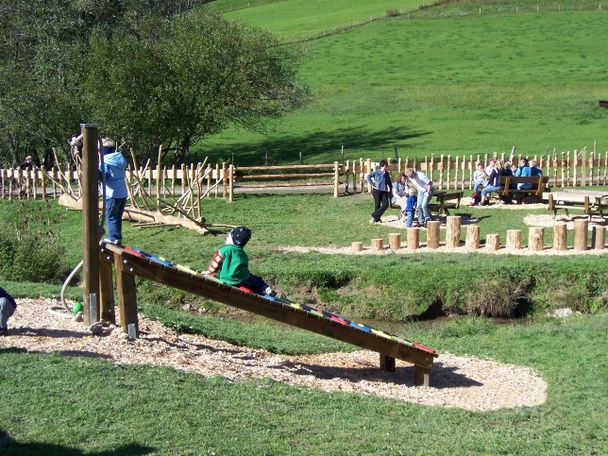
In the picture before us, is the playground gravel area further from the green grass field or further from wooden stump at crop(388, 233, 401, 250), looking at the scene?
wooden stump at crop(388, 233, 401, 250)

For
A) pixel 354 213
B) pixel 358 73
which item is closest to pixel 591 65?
pixel 358 73

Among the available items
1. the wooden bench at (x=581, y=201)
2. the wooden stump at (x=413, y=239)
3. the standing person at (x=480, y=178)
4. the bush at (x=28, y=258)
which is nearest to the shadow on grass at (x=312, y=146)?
the standing person at (x=480, y=178)

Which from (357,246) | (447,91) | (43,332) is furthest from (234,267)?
(447,91)

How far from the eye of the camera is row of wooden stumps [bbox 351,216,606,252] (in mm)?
20109

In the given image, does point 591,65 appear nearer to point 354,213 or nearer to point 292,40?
point 292,40

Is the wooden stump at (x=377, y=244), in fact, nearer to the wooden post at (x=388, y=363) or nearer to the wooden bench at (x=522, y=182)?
the wooden bench at (x=522, y=182)

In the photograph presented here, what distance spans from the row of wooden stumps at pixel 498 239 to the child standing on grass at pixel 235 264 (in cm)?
901

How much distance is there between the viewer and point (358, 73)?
61.6 m

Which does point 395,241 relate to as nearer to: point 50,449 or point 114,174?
point 114,174

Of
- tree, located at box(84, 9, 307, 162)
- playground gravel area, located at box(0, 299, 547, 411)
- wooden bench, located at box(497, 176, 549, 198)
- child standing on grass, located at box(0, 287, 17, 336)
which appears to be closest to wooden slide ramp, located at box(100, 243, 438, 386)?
playground gravel area, located at box(0, 299, 547, 411)

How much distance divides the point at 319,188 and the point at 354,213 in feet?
17.6

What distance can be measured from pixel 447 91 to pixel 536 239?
3724 centimetres

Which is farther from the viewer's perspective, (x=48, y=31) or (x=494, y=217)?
(x=48, y=31)

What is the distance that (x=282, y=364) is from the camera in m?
12.8
